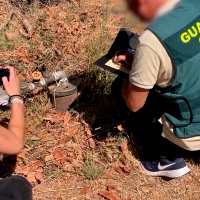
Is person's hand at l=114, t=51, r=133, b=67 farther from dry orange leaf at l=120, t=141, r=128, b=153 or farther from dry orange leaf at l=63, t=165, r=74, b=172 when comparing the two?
dry orange leaf at l=63, t=165, r=74, b=172

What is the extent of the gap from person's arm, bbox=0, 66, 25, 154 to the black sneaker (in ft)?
3.72

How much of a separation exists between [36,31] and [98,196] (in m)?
1.89

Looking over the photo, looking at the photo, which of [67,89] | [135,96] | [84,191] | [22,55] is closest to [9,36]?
[22,55]

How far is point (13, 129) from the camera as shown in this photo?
2.46 meters

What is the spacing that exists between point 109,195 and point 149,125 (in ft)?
1.90

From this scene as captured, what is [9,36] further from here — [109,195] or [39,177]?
[109,195]

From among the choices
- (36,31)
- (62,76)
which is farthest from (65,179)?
(36,31)

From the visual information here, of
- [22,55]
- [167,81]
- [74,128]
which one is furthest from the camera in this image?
[22,55]

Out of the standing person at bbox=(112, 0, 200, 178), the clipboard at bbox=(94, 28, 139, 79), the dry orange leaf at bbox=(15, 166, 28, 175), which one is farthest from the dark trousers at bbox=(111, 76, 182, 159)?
the dry orange leaf at bbox=(15, 166, 28, 175)

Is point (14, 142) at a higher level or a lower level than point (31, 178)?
higher

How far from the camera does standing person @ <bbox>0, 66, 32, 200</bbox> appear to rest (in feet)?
7.52

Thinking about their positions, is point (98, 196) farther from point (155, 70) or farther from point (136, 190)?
point (155, 70)

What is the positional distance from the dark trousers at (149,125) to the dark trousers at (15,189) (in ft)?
3.39

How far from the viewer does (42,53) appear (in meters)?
3.95
